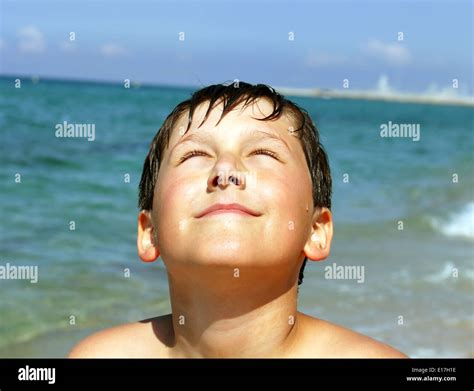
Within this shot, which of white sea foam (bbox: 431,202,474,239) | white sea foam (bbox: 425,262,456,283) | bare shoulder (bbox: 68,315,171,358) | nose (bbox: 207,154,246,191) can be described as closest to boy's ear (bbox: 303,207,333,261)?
nose (bbox: 207,154,246,191)

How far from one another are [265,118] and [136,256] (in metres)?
5.24

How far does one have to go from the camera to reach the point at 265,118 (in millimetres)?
2967

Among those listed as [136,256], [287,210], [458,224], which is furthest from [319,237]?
[458,224]

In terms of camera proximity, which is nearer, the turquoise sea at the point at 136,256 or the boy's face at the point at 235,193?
the boy's face at the point at 235,193

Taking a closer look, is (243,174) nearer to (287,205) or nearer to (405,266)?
(287,205)

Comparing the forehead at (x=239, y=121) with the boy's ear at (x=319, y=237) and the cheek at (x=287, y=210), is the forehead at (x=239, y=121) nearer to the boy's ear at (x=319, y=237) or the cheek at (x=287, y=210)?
the cheek at (x=287, y=210)

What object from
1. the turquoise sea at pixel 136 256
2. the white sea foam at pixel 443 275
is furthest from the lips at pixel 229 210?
the white sea foam at pixel 443 275

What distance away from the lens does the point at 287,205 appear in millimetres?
2762

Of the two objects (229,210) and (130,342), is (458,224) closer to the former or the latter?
(130,342)

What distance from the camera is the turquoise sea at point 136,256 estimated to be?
624 cm

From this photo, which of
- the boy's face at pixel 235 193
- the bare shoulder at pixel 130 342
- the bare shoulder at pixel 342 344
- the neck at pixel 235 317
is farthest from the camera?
the bare shoulder at pixel 130 342

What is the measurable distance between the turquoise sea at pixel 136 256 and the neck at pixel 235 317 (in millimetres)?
3022

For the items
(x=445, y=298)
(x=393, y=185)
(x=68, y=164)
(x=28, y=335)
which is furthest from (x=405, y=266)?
(x=68, y=164)
